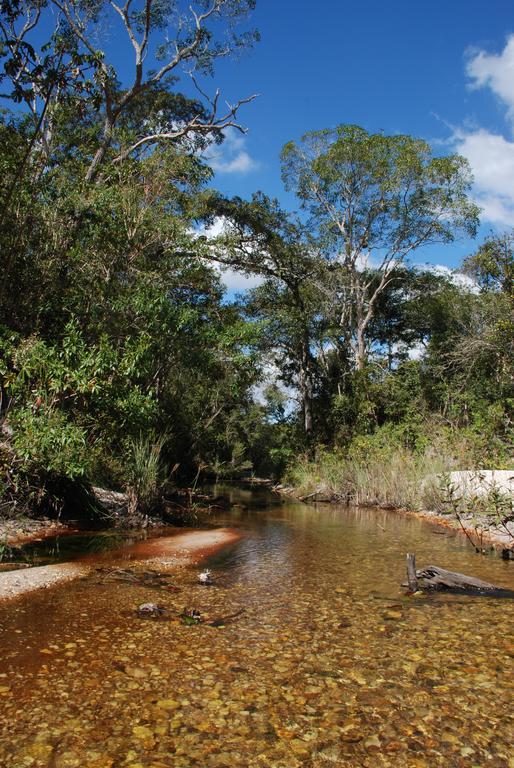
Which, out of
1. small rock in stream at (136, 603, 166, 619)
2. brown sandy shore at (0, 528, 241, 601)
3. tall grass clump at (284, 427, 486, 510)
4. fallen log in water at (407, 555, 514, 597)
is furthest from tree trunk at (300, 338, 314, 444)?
small rock in stream at (136, 603, 166, 619)

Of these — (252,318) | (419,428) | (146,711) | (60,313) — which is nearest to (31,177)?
(60,313)

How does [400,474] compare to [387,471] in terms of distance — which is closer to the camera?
[400,474]

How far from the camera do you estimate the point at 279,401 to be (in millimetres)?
31328

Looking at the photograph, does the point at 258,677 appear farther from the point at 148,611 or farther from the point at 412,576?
the point at 412,576

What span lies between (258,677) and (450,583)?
3.10m

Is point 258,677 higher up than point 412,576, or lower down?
lower down

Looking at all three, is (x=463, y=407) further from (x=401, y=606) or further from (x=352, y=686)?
(x=352, y=686)

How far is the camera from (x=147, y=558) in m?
7.21

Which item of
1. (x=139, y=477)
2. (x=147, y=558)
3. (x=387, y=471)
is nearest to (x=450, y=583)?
(x=147, y=558)

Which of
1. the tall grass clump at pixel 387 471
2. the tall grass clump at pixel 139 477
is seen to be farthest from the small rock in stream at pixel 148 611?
the tall grass clump at pixel 387 471

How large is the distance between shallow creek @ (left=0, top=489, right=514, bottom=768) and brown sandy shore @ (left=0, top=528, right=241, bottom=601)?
31 cm

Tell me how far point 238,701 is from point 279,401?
28.1m

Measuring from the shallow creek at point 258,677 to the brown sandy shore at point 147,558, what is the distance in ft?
1.01

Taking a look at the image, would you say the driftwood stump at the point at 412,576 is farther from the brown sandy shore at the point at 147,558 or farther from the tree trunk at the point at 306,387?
the tree trunk at the point at 306,387
